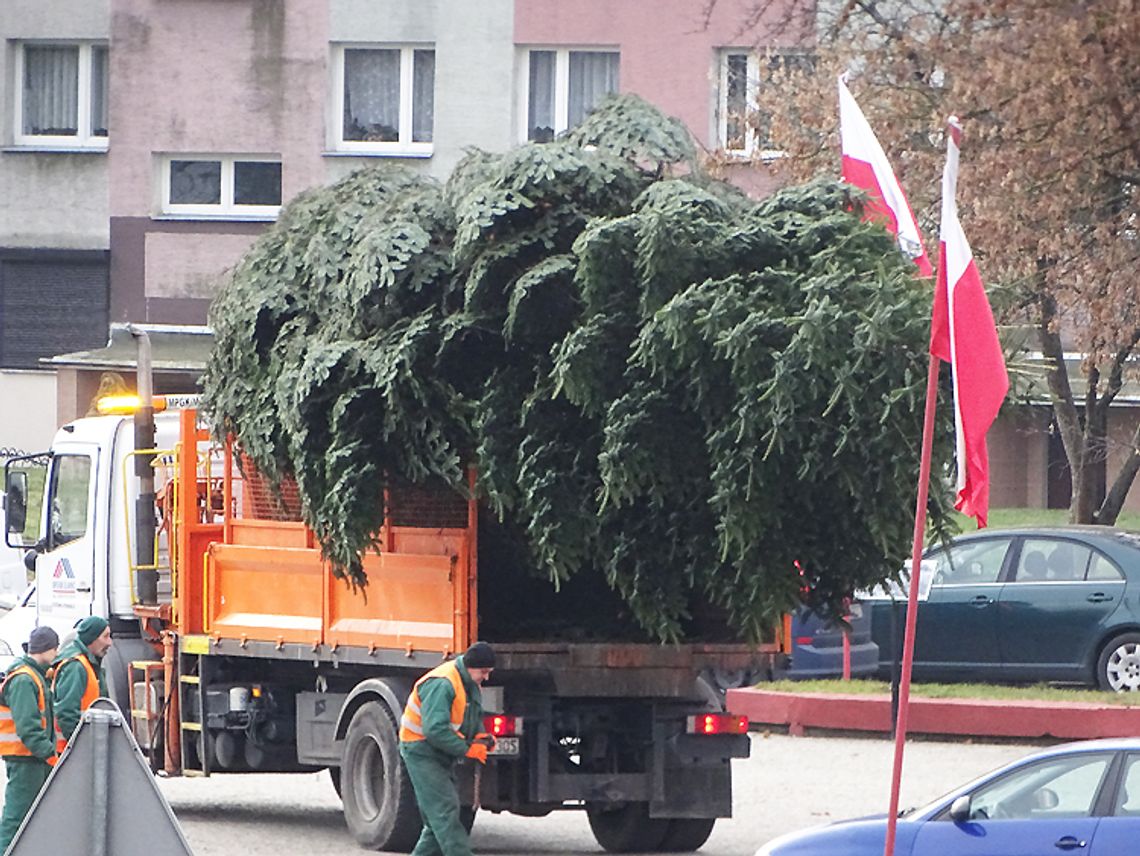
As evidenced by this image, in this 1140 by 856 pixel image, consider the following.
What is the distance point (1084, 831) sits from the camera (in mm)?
9719

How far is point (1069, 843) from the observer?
9.72 metres

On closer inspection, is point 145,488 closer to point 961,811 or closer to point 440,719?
point 440,719

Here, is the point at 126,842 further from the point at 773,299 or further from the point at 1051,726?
the point at 1051,726

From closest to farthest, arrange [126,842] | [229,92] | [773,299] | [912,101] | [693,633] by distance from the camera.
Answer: [126,842] < [773,299] < [693,633] < [912,101] < [229,92]

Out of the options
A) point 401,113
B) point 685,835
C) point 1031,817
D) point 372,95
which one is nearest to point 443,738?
point 685,835

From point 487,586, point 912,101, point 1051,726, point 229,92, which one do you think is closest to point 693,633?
point 487,586

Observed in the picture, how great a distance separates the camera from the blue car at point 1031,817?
9711 mm

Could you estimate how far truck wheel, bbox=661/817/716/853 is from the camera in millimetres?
13156

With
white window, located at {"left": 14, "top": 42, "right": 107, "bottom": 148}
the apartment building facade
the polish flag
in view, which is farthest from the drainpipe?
white window, located at {"left": 14, "top": 42, "right": 107, "bottom": 148}

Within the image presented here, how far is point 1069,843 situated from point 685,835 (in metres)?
3.83

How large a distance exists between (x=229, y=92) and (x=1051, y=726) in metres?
20.2

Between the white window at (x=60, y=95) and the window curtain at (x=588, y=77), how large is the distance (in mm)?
7318

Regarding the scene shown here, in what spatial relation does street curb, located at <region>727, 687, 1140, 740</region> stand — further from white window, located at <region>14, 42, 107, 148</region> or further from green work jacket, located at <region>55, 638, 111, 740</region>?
white window, located at <region>14, 42, 107, 148</region>

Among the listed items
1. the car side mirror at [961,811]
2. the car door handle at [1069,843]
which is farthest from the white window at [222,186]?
the car door handle at [1069,843]
